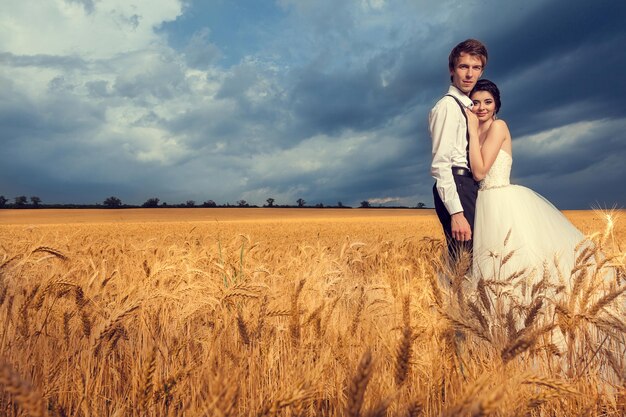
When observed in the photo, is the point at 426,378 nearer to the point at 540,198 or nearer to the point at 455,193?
the point at 455,193

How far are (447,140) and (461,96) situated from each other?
1.14ft

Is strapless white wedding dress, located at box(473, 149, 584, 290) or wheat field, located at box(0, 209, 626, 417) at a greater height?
strapless white wedding dress, located at box(473, 149, 584, 290)

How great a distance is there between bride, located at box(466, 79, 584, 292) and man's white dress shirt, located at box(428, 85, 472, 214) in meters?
0.09

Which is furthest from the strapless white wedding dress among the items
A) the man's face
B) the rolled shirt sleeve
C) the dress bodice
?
the man's face

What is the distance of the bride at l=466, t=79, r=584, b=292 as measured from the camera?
3543mm

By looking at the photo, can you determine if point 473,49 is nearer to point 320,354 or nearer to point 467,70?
point 467,70

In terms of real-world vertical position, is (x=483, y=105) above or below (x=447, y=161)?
above

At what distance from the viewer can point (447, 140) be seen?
363cm

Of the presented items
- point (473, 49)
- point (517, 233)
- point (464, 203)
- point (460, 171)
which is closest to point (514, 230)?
point (517, 233)

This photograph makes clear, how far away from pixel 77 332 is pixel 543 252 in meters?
2.99

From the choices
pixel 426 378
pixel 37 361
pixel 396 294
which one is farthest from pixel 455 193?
pixel 37 361

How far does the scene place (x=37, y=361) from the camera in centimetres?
242

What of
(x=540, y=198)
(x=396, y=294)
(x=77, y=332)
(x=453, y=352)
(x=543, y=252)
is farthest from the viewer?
(x=540, y=198)

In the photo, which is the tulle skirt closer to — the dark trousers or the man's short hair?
the dark trousers
